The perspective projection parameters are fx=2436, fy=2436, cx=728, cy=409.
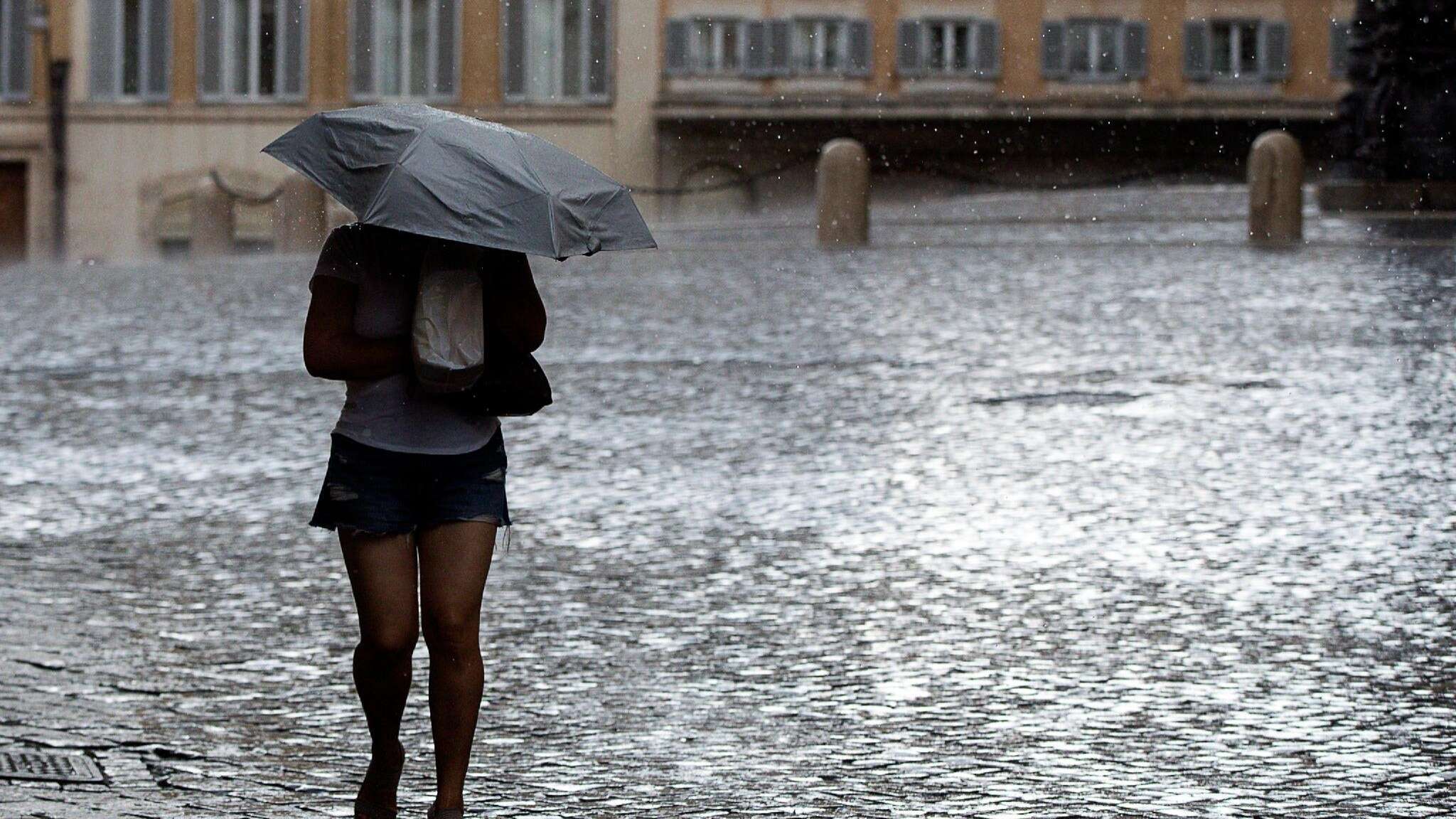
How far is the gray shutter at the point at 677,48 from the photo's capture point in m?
41.1

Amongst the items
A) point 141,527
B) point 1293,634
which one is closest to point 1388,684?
point 1293,634

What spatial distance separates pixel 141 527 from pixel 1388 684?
15.0 feet

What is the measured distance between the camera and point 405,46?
4169cm

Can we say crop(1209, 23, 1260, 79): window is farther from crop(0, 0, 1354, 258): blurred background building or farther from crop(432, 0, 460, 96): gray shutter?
crop(432, 0, 460, 96): gray shutter

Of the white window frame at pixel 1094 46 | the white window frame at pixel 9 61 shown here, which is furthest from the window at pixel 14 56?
the white window frame at pixel 1094 46

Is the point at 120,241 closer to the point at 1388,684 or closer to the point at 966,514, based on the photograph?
the point at 966,514

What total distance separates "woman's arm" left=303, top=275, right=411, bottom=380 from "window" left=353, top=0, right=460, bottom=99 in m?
37.7

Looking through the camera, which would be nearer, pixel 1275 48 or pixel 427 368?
pixel 427 368

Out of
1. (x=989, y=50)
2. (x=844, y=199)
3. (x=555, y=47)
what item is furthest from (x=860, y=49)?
(x=844, y=199)

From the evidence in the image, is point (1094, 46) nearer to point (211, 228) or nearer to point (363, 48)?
point (363, 48)

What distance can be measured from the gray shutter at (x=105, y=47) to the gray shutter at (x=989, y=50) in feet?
48.0

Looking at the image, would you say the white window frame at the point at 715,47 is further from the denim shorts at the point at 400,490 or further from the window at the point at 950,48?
the denim shorts at the point at 400,490

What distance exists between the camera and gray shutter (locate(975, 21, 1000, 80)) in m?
41.2

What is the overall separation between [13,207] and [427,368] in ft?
126
